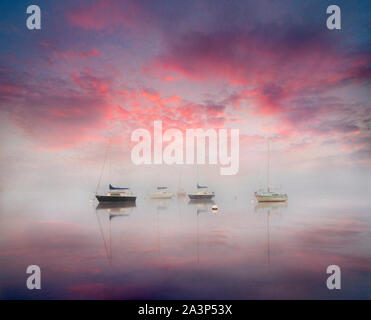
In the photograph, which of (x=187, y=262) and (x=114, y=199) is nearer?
(x=187, y=262)

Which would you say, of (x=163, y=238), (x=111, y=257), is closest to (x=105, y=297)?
(x=111, y=257)

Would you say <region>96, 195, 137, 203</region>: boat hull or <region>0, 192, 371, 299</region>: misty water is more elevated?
<region>96, 195, 137, 203</region>: boat hull

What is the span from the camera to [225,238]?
2684 cm

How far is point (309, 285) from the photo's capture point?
47.5 ft

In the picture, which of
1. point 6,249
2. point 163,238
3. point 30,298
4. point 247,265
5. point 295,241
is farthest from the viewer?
point 163,238

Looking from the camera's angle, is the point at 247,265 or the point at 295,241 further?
the point at 295,241

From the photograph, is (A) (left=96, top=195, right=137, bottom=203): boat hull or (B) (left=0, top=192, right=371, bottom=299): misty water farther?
(A) (left=96, top=195, right=137, bottom=203): boat hull

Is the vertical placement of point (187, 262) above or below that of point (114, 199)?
below

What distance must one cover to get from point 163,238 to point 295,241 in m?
13.0

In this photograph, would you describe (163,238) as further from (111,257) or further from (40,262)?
(40,262)

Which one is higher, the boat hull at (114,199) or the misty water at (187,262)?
the boat hull at (114,199)

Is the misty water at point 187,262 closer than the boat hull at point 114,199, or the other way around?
the misty water at point 187,262
